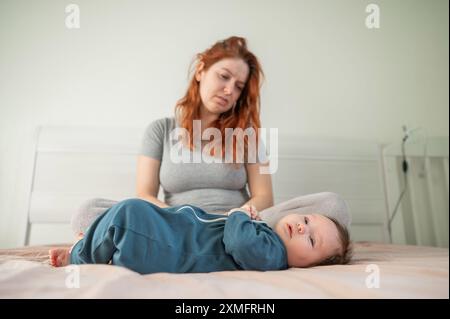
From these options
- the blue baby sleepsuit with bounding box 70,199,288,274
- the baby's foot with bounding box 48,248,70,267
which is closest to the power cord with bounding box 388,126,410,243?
the blue baby sleepsuit with bounding box 70,199,288,274

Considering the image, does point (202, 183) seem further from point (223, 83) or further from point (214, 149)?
point (223, 83)

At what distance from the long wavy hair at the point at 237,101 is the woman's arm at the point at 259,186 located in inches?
2.7

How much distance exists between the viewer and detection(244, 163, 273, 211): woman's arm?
3.65 feet

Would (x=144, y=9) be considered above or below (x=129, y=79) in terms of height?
above

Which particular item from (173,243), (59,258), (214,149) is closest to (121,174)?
(214,149)

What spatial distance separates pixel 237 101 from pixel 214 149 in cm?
24

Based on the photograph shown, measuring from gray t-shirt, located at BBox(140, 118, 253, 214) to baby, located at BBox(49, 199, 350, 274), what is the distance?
290mm

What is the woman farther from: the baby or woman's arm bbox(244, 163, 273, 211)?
the baby

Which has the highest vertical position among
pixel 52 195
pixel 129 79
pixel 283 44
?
pixel 283 44

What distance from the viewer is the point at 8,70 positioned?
1383 millimetres

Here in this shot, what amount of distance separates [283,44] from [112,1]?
763mm

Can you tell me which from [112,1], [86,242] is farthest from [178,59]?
[86,242]
